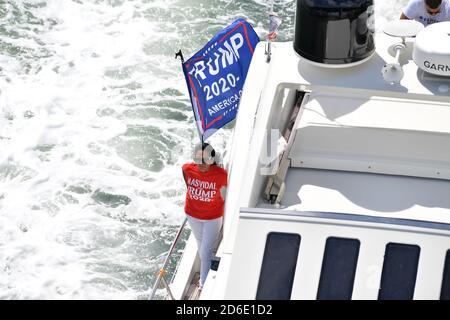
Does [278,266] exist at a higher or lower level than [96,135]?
higher

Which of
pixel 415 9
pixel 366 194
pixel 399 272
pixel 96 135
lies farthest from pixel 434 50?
pixel 96 135

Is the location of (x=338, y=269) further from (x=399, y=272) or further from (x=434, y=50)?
(x=434, y=50)

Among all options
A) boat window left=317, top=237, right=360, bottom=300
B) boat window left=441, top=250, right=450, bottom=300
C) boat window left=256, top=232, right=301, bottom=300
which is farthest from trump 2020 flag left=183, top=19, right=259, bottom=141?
boat window left=441, top=250, right=450, bottom=300

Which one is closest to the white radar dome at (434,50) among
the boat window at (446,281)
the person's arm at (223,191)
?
the boat window at (446,281)

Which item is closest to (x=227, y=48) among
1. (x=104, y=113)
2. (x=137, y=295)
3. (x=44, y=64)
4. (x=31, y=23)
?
(x=137, y=295)

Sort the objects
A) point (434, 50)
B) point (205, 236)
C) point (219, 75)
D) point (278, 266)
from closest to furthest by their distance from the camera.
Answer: point (278, 266), point (434, 50), point (205, 236), point (219, 75)

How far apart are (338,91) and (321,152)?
40 cm

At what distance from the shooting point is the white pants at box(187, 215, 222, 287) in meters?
4.92

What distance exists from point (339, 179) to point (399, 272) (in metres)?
1.18

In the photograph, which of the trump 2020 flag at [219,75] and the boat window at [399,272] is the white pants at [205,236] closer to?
the trump 2020 flag at [219,75]

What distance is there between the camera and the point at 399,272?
3367 mm

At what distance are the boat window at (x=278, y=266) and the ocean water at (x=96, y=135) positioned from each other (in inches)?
129

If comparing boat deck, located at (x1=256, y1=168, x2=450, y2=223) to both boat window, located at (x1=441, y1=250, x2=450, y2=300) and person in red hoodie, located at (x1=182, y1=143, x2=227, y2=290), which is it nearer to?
person in red hoodie, located at (x1=182, y1=143, x2=227, y2=290)

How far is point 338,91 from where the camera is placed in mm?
4480
